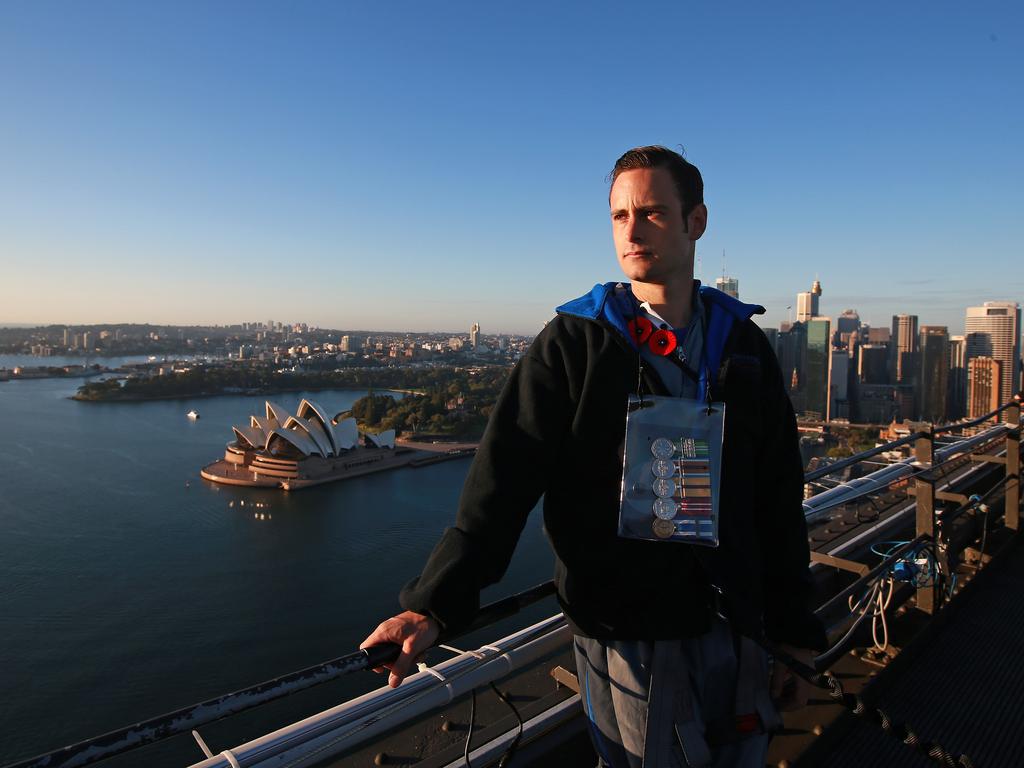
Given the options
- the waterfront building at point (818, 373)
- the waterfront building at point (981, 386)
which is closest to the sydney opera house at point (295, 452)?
the waterfront building at point (981, 386)

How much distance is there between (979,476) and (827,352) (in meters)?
19.9

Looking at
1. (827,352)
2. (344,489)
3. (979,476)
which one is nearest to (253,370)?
(344,489)

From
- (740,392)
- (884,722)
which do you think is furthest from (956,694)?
(740,392)

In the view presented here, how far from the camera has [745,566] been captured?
1.57ft

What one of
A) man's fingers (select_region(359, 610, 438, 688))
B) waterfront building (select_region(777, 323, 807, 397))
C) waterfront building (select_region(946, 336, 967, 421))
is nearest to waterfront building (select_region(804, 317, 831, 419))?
waterfront building (select_region(777, 323, 807, 397))

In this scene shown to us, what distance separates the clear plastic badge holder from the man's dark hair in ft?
0.54

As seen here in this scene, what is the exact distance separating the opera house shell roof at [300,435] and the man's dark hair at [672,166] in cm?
1362

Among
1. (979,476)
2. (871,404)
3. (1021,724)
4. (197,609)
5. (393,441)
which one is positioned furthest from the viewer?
(871,404)

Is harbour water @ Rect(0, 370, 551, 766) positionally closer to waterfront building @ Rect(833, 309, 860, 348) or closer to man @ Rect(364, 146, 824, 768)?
man @ Rect(364, 146, 824, 768)

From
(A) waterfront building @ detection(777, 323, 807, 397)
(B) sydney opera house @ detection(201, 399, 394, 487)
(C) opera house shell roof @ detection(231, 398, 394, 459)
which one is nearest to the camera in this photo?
(B) sydney opera house @ detection(201, 399, 394, 487)

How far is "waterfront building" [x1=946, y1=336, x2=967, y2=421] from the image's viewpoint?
50.2 ft

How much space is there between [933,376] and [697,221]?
1960 centimetres

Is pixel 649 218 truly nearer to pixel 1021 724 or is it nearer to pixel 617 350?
pixel 617 350

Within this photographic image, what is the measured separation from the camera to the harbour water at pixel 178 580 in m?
5.05
